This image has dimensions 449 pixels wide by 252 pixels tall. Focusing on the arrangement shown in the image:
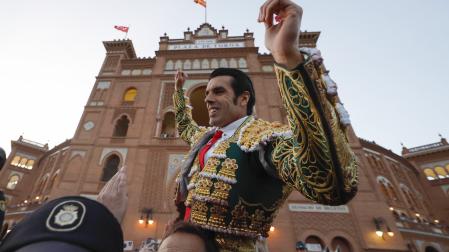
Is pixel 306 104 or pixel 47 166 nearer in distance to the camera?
pixel 306 104

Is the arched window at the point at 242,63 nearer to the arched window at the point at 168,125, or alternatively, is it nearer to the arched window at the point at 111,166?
the arched window at the point at 168,125

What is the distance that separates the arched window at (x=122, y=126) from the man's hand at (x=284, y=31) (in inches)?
553

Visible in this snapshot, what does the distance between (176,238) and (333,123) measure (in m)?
0.82

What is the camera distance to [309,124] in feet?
2.81

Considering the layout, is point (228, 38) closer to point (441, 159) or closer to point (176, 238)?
point (176, 238)

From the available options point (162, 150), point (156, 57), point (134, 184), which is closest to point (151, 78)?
point (156, 57)

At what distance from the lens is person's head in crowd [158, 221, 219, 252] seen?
1.00 m

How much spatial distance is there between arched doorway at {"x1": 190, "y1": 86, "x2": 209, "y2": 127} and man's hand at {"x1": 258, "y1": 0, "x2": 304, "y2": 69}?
43.4ft

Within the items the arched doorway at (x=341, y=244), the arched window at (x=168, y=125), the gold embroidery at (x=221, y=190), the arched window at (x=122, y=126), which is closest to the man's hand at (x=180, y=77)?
the gold embroidery at (x=221, y=190)

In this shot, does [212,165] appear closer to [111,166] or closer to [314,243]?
[314,243]

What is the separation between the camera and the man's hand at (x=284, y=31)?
88 cm

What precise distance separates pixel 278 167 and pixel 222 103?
2.53 feet

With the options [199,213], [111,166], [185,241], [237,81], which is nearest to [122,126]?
[111,166]

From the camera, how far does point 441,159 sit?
23.6m
